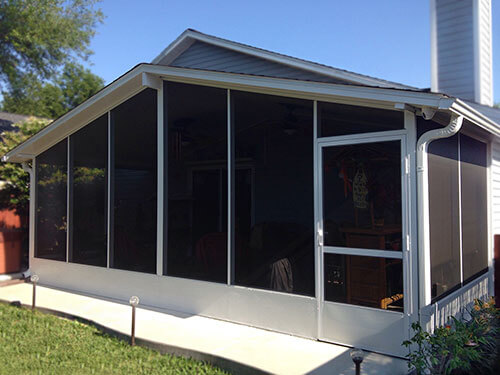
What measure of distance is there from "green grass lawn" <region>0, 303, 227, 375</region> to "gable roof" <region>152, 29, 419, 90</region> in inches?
211

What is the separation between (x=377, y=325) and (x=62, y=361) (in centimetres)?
299

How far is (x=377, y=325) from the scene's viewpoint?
4121 mm

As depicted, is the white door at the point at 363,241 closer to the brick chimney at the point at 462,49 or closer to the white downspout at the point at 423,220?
the white downspout at the point at 423,220

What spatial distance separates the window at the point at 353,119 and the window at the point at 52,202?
4884 millimetres

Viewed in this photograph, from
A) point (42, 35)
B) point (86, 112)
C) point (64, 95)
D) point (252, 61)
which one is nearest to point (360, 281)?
point (86, 112)

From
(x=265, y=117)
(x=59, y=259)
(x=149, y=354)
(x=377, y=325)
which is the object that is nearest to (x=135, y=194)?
(x=59, y=259)

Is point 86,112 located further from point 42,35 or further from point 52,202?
point 42,35

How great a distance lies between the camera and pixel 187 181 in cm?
778

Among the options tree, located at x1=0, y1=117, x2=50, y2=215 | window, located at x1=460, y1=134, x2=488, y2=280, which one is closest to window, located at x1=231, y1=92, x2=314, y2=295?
window, located at x1=460, y1=134, x2=488, y2=280

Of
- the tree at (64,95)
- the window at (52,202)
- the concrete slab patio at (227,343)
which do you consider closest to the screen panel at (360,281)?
the concrete slab patio at (227,343)

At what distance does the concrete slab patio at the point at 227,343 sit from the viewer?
386 centimetres

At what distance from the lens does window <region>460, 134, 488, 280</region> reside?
199 inches

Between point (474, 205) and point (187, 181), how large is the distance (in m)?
4.49

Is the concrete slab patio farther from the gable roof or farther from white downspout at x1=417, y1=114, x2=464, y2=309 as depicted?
the gable roof
